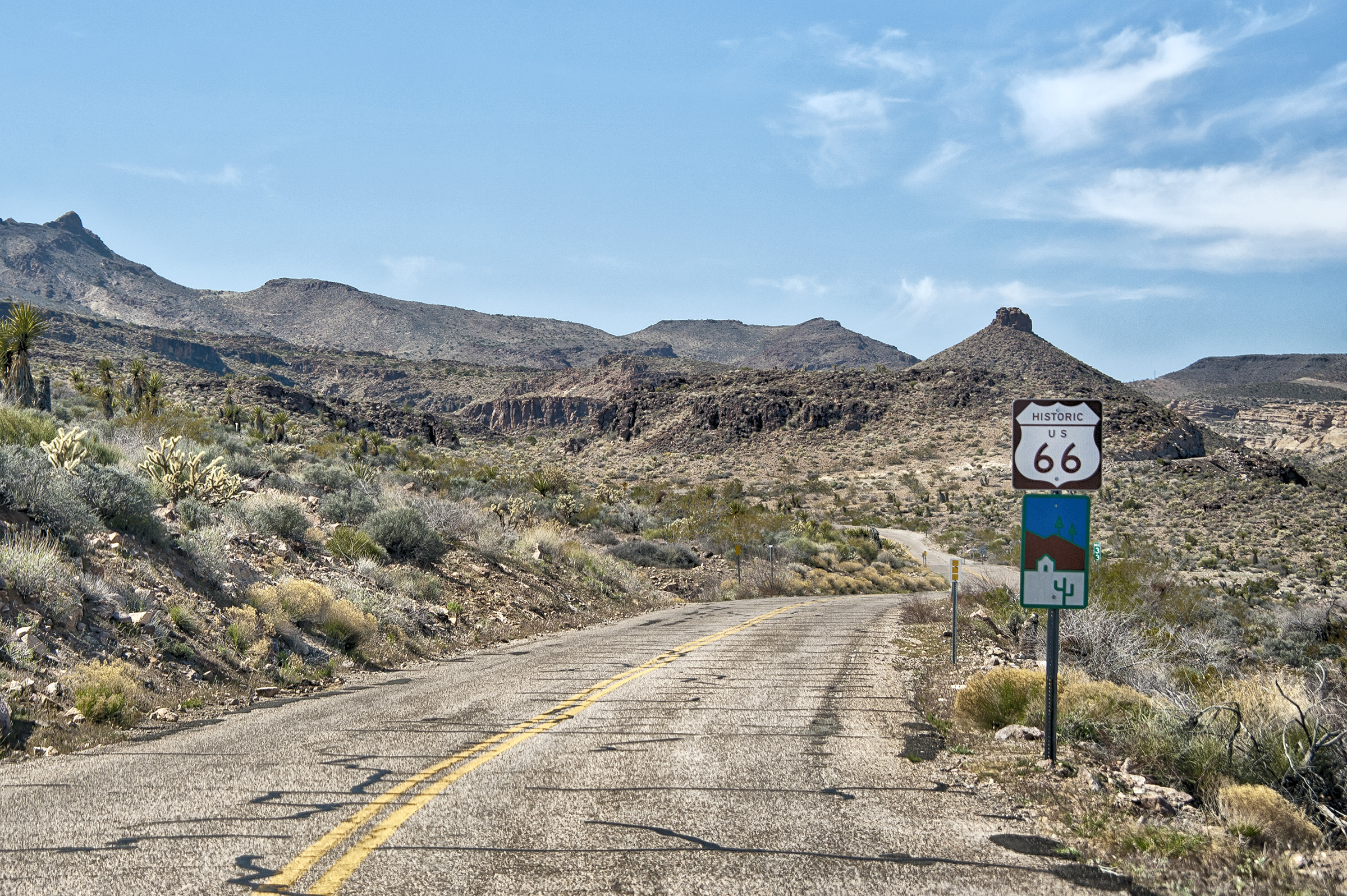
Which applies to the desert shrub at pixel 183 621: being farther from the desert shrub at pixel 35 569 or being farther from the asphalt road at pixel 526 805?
the asphalt road at pixel 526 805

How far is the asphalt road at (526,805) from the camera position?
180 inches

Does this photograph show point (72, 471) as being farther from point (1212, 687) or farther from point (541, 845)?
point (1212, 687)

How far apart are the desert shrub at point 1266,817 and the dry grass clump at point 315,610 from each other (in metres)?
11.2

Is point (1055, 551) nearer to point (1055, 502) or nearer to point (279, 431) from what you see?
point (1055, 502)

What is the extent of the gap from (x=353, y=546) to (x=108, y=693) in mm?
8786

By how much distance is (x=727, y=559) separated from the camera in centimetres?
3512

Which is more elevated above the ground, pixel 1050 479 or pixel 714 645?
pixel 1050 479

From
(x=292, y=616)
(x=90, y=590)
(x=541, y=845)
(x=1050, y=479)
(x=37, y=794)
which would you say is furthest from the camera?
(x=292, y=616)

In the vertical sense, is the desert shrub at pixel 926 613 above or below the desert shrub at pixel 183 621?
below

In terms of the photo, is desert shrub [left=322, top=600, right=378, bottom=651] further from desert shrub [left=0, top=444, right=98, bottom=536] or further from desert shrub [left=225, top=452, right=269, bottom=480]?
desert shrub [left=225, top=452, right=269, bottom=480]

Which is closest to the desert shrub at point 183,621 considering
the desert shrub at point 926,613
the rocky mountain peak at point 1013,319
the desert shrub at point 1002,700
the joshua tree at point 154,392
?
the desert shrub at point 1002,700

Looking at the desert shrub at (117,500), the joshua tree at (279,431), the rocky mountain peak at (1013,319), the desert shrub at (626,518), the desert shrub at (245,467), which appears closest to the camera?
the desert shrub at (117,500)

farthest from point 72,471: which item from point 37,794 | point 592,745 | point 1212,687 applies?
point 1212,687

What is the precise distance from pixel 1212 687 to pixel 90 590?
11.9m
